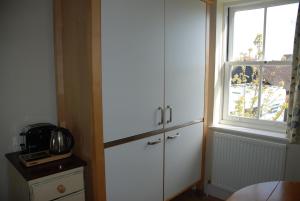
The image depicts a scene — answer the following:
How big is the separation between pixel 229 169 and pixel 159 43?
1497mm

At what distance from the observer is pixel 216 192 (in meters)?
2.70

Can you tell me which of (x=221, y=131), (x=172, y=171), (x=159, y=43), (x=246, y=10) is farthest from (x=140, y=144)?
(x=246, y=10)

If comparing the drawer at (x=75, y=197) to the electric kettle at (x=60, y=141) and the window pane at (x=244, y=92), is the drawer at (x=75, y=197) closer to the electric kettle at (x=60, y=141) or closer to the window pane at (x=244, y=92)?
the electric kettle at (x=60, y=141)

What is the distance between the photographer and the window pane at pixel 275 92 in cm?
232

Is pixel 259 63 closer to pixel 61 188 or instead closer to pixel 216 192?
pixel 216 192

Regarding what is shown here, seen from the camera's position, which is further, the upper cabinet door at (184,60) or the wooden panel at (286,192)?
the upper cabinet door at (184,60)

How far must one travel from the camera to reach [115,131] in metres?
1.76

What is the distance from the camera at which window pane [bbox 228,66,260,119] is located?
2.53 m

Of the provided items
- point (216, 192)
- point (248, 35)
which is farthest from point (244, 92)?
point (216, 192)

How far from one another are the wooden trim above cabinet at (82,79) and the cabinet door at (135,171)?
3.6 inches

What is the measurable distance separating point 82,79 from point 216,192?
Answer: 1967mm

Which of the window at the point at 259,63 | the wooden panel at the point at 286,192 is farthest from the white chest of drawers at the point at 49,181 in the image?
the window at the point at 259,63

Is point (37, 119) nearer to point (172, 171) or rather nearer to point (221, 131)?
point (172, 171)

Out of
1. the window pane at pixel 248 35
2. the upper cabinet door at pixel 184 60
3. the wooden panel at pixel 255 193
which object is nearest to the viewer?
the wooden panel at pixel 255 193
